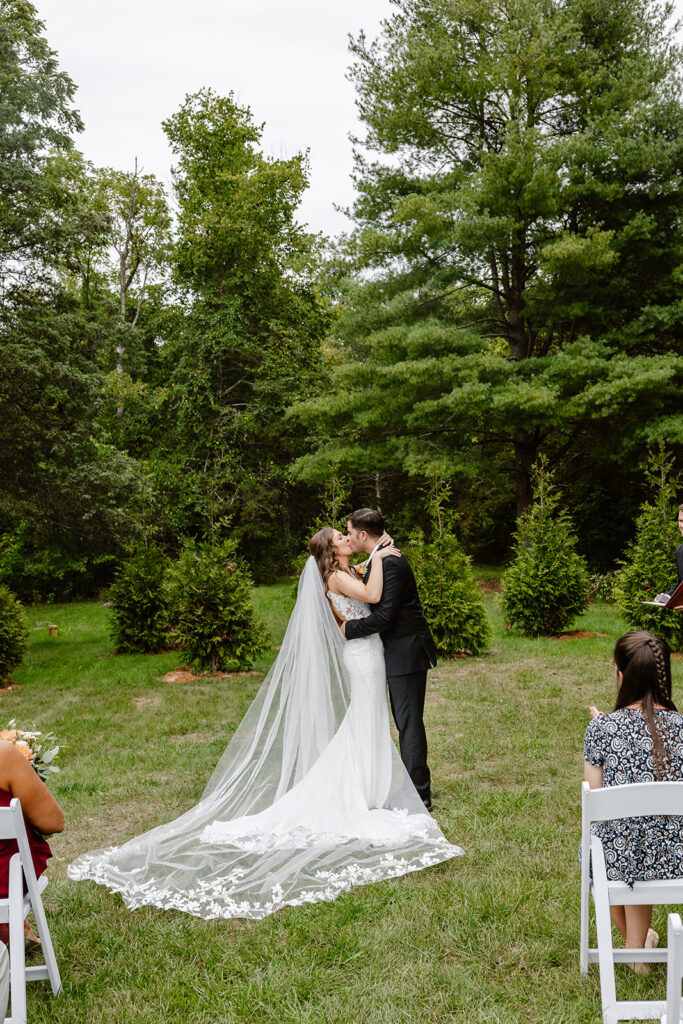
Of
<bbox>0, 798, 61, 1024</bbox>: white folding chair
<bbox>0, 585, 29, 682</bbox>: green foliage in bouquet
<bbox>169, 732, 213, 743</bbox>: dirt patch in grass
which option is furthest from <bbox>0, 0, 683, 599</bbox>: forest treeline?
<bbox>0, 798, 61, 1024</bbox>: white folding chair

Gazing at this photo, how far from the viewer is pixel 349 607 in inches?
187

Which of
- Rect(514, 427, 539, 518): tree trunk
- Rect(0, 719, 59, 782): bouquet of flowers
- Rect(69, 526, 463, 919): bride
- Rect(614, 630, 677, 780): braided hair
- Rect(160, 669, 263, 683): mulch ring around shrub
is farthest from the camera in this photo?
Rect(514, 427, 539, 518): tree trunk

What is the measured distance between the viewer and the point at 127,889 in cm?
383

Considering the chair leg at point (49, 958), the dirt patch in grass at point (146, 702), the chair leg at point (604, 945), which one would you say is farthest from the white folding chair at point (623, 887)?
the dirt patch in grass at point (146, 702)

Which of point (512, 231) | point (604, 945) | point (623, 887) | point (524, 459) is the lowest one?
point (604, 945)

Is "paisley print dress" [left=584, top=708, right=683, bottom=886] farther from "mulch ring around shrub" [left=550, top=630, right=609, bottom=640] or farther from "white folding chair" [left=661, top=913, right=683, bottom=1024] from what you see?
"mulch ring around shrub" [left=550, top=630, right=609, bottom=640]

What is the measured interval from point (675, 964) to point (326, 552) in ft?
10.5

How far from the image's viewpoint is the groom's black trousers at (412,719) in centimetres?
470

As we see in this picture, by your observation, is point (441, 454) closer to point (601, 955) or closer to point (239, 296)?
point (239, 296)

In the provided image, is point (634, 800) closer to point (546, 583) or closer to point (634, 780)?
point (634, 780)

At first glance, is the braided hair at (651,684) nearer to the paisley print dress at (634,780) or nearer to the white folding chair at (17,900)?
the paisley print dress at (634,780)

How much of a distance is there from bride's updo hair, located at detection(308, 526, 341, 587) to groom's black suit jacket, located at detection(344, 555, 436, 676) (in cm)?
29

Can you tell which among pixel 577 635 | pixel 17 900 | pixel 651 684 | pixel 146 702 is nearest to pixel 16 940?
pixel 17 900

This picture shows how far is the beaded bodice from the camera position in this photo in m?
4.73
